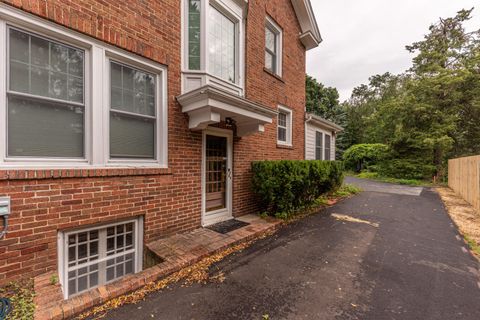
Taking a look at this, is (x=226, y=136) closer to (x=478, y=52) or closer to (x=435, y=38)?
(x=478, y=52)

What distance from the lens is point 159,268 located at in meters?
2.86

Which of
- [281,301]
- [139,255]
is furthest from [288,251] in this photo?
[139,255]

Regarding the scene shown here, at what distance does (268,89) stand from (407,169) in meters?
16.1

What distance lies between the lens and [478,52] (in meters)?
14.5

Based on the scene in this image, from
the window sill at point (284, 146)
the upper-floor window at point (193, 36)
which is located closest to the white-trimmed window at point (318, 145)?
the window sill at point (284, 146)

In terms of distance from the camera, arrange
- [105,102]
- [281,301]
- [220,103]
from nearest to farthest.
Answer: [281,301], [105,102], [220,103]

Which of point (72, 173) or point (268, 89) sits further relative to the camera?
point (268, 89)

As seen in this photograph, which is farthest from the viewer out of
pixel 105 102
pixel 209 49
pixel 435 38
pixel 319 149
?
pixel 435 38

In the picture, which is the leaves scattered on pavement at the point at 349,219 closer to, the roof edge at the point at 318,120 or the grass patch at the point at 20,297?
the roof edge at the point at 318,120

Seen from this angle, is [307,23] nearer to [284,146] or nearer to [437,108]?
[284,146]

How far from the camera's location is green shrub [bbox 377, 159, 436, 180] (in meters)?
15.7

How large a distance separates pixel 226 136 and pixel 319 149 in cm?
672

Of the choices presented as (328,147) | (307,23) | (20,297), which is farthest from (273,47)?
(20,297)

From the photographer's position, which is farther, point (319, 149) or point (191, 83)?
point (319, 149)
